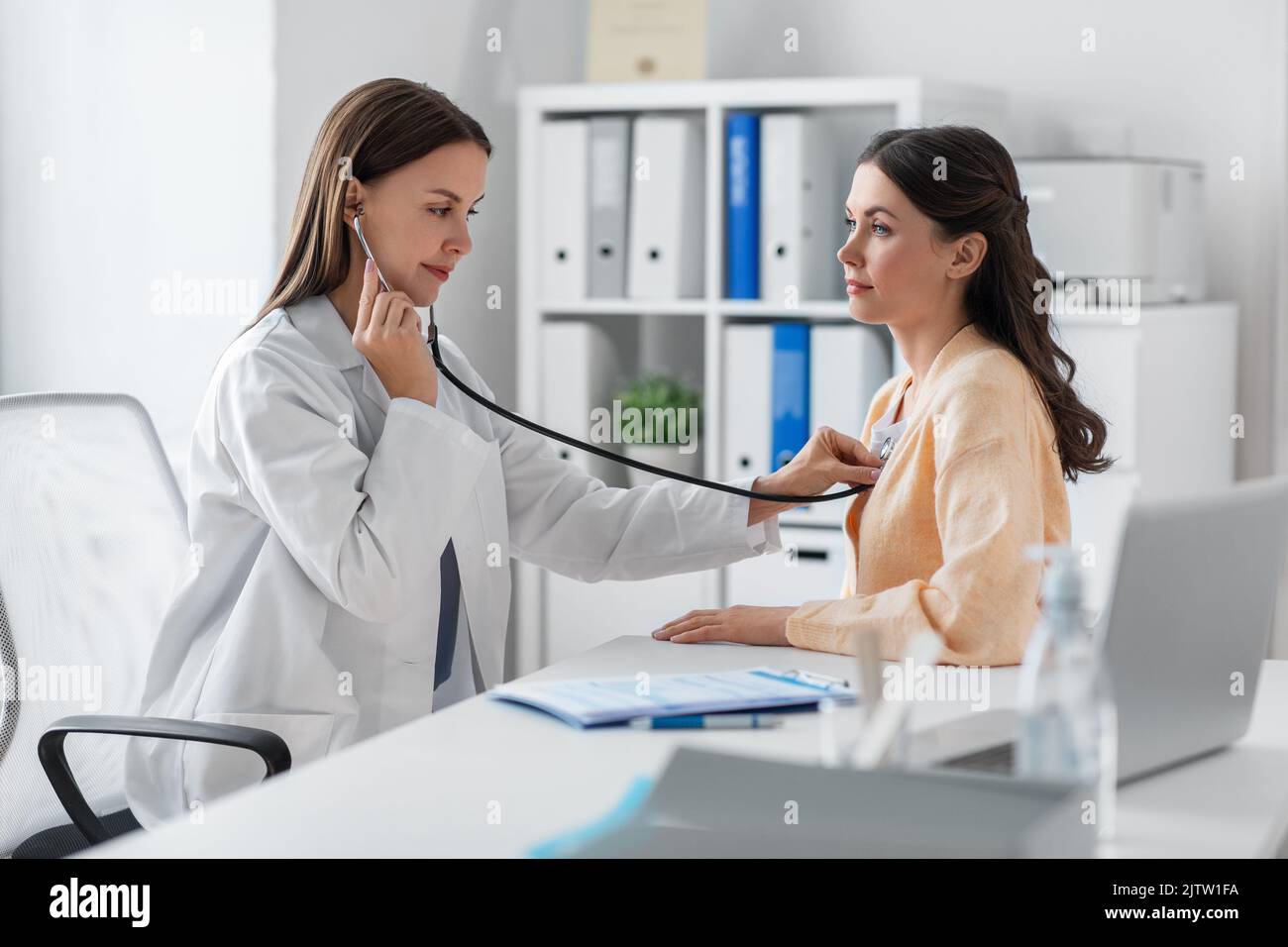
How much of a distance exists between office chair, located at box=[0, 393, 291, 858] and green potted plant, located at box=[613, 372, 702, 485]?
139 centimetres

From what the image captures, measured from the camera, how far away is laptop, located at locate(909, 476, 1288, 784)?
38.4 inches

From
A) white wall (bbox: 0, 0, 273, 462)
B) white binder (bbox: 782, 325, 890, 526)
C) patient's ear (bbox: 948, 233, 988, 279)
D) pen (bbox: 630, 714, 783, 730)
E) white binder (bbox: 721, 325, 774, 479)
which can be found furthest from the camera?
white binder (bbox: 721, 325, 774, 479)

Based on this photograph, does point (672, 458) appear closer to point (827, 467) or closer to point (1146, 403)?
point (1146, 403)

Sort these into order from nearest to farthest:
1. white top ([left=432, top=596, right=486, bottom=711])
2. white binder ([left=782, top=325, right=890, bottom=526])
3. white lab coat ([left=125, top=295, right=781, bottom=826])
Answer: white lab coat ([left=125, top=295, right=781, bottom=826]) → white top ([left=432, top=596, right=486, bottom=711]) → white binder ([left=782, top=325, right=890, bottom=526])

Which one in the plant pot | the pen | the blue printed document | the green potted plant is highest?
the green potted plant

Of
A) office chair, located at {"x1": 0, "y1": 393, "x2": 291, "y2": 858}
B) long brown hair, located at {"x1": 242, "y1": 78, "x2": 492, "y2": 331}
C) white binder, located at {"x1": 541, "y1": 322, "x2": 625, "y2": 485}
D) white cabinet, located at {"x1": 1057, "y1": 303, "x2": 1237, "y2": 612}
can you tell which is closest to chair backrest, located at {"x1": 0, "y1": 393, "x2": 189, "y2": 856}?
office chair, located at {"x1": 0, "y1": 393, "x2": 291, "y2": 858}

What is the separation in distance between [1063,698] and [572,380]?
2197 mm

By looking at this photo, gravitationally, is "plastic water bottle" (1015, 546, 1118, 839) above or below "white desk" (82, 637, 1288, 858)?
above

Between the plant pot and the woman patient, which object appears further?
the plant pot

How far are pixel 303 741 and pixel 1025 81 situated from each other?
2247mm

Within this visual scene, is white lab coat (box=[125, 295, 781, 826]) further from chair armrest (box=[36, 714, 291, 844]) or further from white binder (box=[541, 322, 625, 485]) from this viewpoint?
white binder (box=[541, 322, 625, 485])

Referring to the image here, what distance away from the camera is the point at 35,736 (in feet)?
5.06

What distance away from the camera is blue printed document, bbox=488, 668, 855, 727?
121 cm
